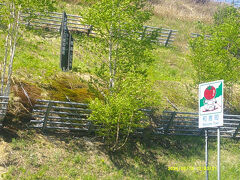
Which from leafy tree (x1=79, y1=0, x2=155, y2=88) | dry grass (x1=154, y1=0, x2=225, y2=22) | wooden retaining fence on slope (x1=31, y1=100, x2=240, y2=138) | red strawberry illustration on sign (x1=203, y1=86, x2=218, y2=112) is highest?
dry grass (x1=154, y1=0, x2=225, y2=22)

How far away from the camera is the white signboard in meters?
8.22

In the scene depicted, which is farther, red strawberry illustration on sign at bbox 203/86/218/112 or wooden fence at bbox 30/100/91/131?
wooden fence at bbox 30/100/91/131

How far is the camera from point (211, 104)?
8523 mm

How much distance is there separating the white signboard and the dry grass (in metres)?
27.2

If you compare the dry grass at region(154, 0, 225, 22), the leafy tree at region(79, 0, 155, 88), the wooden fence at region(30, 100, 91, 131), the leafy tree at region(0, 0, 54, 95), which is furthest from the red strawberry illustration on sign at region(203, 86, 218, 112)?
the dry grass at region(154, 0, 225, 22)

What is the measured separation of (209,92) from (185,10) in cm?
3859

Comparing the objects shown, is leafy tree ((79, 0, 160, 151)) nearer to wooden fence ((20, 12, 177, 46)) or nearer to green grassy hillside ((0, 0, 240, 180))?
green grassy hillside ((0, 0, 240, 180))

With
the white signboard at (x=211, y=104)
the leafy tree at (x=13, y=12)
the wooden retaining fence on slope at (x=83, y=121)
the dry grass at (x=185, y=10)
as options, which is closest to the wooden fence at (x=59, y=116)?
the wooden retaining fence on slope at (x=83, y=121)

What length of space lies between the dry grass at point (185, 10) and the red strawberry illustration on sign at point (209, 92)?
27161 millimetres

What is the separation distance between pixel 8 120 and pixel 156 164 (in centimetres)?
561

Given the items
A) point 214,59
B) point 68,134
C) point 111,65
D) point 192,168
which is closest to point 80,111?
point 68,134

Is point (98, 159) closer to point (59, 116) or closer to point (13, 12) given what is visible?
point (59, 116)

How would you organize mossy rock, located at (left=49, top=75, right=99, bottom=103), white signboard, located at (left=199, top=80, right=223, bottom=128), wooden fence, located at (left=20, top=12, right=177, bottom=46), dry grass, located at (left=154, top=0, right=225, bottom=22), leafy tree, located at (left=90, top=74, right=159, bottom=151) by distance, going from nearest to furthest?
white signboard, located at (left=199, top=80, right=223, bottom=128) < leafy tree, located at (left=90, top=74, right=159, bottom=151) < mossy rock, located at (left=49, top=75, right=99, bottom=103) < wooden fence, located at (left=20, top=12, right=177, bottom=46) < dry grass, located at (left=154, top=0, right=225, bottom=22)

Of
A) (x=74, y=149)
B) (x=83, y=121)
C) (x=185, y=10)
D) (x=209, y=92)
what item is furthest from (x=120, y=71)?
(x=185, y=10)
